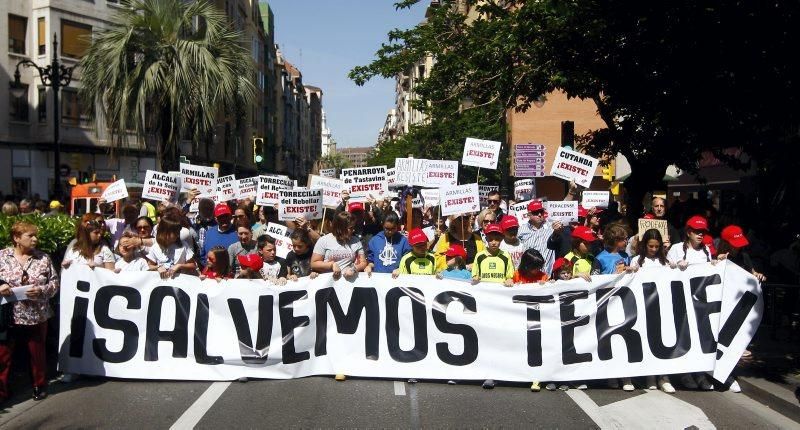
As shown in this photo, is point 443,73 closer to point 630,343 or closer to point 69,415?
point 630,343

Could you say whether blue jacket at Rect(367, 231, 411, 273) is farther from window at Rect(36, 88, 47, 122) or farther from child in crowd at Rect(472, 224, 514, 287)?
window at Rect(36, 88, 47, 122)

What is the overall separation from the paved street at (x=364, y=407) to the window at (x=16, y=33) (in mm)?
33784

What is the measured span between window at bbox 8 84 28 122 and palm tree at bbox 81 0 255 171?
905 inches

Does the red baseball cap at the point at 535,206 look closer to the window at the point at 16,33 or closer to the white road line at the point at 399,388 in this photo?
the white road line at the point at 399,388

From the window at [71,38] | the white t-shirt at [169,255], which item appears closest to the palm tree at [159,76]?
the white t-shirt at [169,255]

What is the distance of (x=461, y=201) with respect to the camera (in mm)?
11656

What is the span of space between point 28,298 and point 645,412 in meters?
5.37

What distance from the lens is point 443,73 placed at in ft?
53.7

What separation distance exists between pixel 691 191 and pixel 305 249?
21.3 meters

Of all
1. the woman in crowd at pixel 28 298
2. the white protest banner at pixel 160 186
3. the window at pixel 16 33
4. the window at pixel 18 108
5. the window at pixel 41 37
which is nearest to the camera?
the woman in crowd at pixel 28 298

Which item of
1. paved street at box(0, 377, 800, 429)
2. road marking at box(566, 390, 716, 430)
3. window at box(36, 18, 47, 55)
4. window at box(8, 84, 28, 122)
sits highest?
window at box(36, 18, 47, 55)

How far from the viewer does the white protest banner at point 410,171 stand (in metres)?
14.7

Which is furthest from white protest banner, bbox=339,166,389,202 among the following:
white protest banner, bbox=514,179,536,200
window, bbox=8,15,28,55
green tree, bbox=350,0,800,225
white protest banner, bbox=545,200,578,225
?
window, bbox=8,15,28,55

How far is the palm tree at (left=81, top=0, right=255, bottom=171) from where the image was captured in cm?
1628
